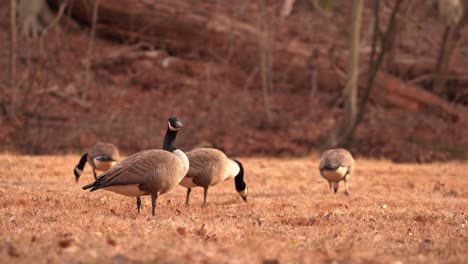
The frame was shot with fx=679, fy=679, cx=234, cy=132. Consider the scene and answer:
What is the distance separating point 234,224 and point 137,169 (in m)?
1.65

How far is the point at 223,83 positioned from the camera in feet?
105

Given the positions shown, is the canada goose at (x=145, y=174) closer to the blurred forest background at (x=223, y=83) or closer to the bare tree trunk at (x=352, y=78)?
the blurred forest background at (x=223, y=83)

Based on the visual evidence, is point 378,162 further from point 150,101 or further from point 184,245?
point 184,245

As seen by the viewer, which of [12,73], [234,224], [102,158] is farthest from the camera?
[12,73]

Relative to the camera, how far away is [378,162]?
2428 cm

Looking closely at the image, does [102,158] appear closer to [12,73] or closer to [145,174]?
[145,174]

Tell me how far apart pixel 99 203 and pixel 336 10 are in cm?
3283

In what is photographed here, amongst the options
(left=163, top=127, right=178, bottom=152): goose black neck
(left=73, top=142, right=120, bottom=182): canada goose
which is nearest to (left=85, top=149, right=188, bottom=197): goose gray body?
(left=163, top=127, right=178, bottom=152): goose black neck

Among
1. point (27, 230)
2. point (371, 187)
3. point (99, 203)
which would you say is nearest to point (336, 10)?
point (371, 187)

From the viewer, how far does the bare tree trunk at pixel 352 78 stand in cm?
2622

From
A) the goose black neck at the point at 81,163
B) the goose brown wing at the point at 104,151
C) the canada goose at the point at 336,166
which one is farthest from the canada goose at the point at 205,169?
the goose black neck at the point at 81,163

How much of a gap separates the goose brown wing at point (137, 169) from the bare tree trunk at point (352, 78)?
1693cm

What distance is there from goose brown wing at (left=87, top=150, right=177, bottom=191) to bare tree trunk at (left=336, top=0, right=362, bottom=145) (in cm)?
1693

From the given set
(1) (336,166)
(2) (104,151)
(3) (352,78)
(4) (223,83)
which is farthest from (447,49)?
(2) (104,151)
